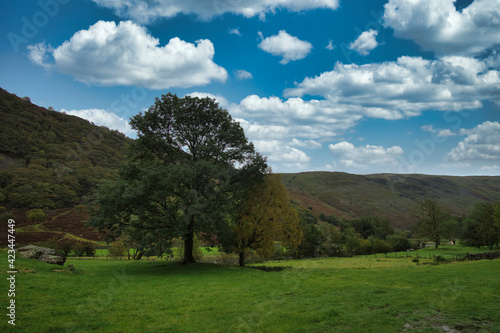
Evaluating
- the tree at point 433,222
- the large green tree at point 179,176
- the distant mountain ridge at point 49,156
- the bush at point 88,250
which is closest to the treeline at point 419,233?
the tree at point 433,222

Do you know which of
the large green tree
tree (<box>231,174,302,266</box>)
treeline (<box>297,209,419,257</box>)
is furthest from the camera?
treeline (<box>297,209,419,257</box>)

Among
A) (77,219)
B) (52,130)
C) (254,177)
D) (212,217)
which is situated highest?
(52,130)

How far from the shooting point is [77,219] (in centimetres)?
7662

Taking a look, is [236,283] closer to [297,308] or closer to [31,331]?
[297,308]

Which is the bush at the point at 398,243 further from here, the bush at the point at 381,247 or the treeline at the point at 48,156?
the treeline at the point at 48,156

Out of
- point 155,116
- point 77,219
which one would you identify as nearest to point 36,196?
point 77,219

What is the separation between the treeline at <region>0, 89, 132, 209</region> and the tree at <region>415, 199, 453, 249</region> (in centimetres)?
8368

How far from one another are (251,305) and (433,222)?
2909 inches

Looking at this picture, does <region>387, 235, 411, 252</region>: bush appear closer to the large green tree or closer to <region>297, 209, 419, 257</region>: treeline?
<region>297, 209, 419, 257</region>: treeline

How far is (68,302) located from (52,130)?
153616 millimetres

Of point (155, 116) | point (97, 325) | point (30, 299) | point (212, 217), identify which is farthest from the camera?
point (155, 116)

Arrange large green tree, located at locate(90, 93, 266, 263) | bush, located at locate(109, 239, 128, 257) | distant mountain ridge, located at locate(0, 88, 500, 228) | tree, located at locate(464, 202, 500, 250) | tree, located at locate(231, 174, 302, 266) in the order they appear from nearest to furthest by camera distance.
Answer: large green tree, located at locate(90, 93, 266, 263)
tree, located at locate(231, 174, 302, 266)
bush, located at locate(109, 239, 128, 257)
tree, located at locate(464, 202, 500, 250)
distant mountain ridge, located at locate(0, 88, 500, 228)

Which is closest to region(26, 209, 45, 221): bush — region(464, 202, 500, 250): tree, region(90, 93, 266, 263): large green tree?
region(90, 93, 266, 263): large green tree

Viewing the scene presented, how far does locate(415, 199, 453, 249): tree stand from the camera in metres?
69.2
